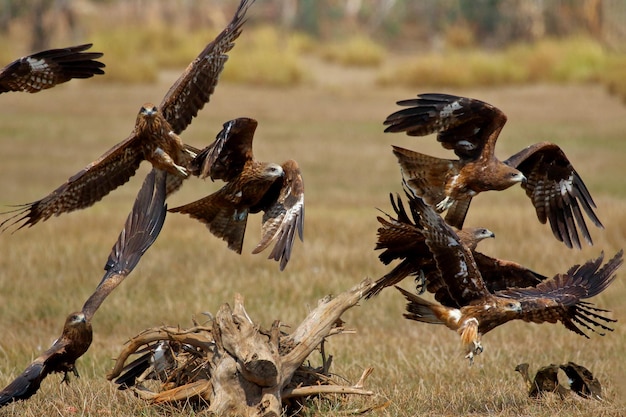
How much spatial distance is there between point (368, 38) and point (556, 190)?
3141 centimetres

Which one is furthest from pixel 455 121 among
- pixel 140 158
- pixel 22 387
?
pixel 22 387

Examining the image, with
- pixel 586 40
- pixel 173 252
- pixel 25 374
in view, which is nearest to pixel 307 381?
pixel 25 374

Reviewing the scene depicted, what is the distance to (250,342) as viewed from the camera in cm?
532

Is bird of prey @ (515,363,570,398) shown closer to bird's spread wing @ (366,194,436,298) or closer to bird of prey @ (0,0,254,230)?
bird's spread wing @ (366,194,436,298)

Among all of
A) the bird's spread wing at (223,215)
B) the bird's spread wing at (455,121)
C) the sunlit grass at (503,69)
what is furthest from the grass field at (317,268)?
the sunlit grass at (503,69)

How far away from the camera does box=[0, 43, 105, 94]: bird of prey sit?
6457 millimetres

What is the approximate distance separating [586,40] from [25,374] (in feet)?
91.9

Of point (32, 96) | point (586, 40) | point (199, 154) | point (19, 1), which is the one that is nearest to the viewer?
point (199, 154)

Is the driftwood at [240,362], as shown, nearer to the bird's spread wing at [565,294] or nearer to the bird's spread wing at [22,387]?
the bird's spread wing at [22,387]

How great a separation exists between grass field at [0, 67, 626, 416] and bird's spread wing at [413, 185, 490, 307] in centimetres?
67

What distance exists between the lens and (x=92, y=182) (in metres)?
6.50

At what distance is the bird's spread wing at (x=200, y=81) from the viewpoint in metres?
6.80

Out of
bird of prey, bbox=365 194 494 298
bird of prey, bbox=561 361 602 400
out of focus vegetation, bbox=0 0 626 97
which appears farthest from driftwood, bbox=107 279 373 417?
out of focus vegetation, bbox=0 0 626 97

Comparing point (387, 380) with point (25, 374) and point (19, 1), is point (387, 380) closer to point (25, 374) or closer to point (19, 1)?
point (25, 374)
